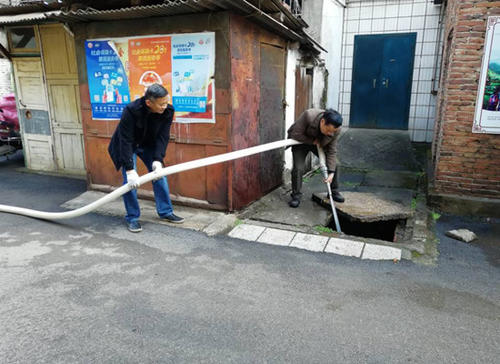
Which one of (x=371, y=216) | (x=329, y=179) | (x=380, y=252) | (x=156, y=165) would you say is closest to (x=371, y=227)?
(x=371, y=216)

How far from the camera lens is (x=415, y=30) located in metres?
9.28

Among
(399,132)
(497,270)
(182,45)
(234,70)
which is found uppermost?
(182,45)

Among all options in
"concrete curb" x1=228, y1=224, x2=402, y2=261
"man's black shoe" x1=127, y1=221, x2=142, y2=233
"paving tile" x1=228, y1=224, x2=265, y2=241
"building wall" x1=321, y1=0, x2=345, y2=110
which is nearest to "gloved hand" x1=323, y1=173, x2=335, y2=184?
"concrete curb" x1=228, y1=224, x2=402, y2=261

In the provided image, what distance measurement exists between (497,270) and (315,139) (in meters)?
2.90

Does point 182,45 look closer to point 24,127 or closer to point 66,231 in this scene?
point 66,231

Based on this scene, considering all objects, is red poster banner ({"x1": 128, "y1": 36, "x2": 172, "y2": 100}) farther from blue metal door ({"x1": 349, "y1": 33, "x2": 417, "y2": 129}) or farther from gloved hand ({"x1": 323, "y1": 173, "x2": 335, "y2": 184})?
blue metal door ({"x1": 349, "y1": 33, "x2": 417, "y2": 129})

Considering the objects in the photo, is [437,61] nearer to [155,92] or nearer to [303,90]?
[303,90]

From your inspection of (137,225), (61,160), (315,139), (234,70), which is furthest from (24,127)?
(315,139)

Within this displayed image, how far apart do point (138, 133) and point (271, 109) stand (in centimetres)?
245

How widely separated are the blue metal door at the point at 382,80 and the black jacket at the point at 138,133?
22.6ft

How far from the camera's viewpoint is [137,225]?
4770 millimetres

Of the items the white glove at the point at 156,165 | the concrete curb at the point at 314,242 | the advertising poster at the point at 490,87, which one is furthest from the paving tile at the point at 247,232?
the advertising poster at the point at 490,87

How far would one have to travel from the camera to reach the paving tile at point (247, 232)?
15.3 ft

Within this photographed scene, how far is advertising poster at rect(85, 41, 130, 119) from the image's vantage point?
18.4 ft
